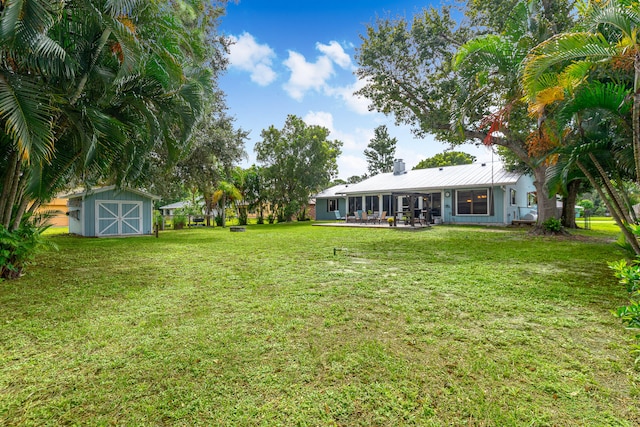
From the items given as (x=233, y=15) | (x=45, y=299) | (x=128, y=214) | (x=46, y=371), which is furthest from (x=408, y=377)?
(x=128, y=214)

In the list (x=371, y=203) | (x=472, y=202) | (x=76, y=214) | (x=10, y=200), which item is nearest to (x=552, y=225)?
(x=472, y=202)

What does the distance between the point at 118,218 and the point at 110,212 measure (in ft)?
1.49

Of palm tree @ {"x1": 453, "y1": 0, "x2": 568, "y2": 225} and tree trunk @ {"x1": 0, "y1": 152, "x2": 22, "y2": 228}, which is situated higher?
palm tree @ {"x1": 453, "y1": 0, "x2": 568, "y2": 225}

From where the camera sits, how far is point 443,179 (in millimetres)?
20156

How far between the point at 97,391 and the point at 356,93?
15.3 metres

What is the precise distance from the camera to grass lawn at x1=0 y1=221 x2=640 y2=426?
6.30ft

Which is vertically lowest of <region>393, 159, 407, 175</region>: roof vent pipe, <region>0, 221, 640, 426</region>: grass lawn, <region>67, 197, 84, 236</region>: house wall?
Answer: <region>0, 221, 640, 426</region>: grass lawn

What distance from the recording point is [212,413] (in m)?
1.89

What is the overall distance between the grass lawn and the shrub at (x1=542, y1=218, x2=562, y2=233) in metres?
8.27

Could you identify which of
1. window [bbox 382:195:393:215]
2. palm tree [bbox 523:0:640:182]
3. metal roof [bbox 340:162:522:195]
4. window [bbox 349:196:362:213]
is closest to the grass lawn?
palm tree [bbox 523:0:640:182]

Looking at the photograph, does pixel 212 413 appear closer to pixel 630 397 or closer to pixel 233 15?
pixel 630 397

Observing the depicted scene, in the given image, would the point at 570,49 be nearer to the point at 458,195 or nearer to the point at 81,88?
the point at 81,88

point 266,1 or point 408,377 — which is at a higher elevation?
point 266,1

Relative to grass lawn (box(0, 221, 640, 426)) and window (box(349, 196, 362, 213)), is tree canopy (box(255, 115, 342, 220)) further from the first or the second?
grass lawn (box(0, 221, 640, 426))
